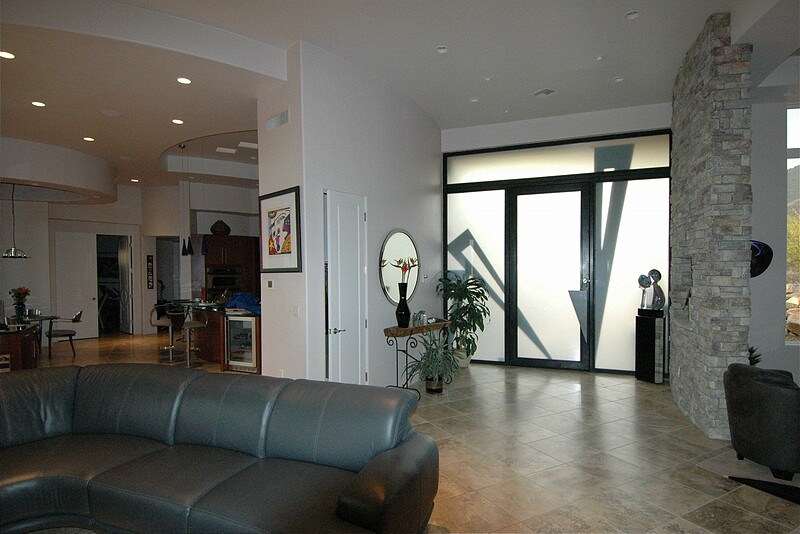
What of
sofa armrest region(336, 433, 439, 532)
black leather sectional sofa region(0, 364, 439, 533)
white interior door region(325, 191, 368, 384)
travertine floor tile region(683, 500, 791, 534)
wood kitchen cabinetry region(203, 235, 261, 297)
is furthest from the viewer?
wood kitchen cabinetry region(203, 235, 261, 297)

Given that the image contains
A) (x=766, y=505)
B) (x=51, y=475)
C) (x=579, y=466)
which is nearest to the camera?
(x=51, y=475)

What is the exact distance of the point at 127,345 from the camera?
29.8 feet

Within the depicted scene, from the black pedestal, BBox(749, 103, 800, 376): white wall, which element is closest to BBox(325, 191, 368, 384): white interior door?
the black pedestal

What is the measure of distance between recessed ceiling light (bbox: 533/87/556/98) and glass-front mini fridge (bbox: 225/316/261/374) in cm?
479

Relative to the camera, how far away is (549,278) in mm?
→ 6766

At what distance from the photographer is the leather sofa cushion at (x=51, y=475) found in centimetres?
236

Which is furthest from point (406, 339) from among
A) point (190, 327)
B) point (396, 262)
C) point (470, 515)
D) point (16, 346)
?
point (16, 346)

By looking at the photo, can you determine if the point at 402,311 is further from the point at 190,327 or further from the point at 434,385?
the point at 190,327

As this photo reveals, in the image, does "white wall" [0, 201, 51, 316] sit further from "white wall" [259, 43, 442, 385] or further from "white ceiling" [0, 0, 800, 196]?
"white wall" [259, 43, 442, 385]

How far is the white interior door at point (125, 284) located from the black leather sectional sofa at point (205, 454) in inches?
324

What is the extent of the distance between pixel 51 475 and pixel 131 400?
629 millimetres

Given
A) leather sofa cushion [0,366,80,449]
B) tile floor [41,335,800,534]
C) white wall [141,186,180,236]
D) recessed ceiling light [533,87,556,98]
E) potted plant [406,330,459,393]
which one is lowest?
tile floor [41,335,800,534]

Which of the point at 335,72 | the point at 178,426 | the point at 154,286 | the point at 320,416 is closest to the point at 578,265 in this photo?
the point at 335,72

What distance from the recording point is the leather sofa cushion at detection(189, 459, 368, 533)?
191 cm
